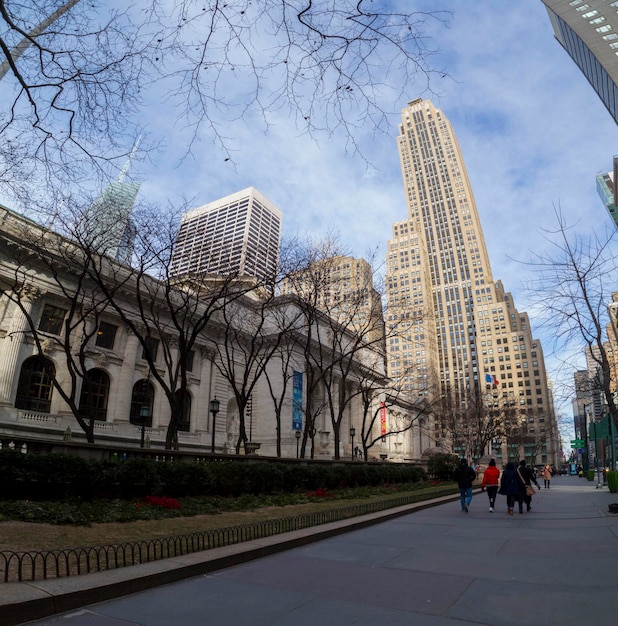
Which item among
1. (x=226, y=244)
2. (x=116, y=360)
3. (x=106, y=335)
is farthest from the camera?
(x=106, y=335)

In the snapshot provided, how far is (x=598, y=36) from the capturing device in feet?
214

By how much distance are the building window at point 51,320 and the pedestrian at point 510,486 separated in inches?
1222

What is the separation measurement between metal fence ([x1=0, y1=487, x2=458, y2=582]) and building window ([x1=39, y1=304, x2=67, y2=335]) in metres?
28.9

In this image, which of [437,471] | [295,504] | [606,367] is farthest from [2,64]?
[437,471]

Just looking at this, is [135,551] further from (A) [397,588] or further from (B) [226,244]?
(B) [226,244]

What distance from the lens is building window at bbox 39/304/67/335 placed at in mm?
33594

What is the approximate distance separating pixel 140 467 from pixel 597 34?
8202 centimetres

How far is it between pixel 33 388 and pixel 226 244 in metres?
18.1

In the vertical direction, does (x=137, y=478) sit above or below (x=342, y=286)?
below

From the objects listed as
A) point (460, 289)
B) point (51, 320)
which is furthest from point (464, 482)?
point (460, 289)

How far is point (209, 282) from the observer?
1091 inches

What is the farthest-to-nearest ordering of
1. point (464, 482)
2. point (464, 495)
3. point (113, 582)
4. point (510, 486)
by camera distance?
point (464, 482) < point (464, 495) < point (510, 486) < point (113, 582)

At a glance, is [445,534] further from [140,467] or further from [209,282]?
[209,282]

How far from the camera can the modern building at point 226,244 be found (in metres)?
24.2
